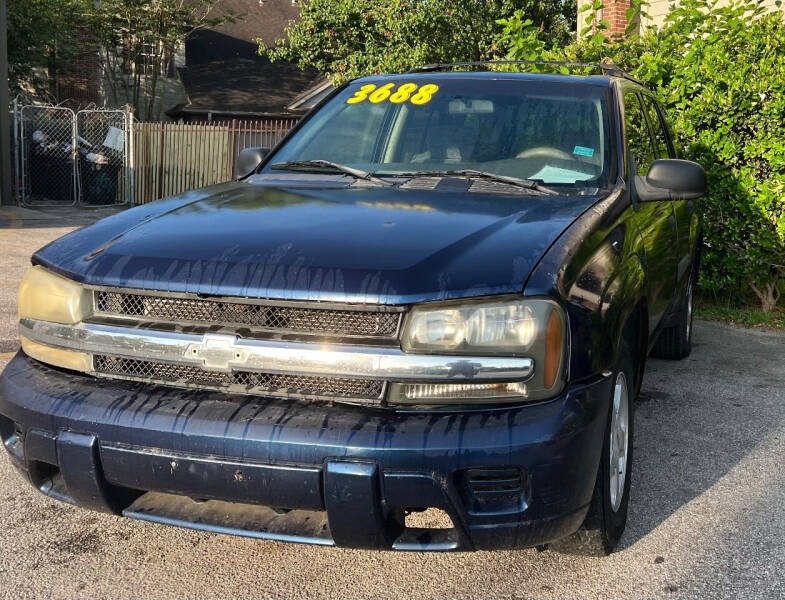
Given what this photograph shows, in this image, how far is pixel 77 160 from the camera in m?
17.9

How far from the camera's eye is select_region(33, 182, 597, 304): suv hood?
2588 millimetres

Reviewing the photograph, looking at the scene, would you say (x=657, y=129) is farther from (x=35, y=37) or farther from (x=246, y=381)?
(x=35, y=37)

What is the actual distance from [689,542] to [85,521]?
7.34 ft

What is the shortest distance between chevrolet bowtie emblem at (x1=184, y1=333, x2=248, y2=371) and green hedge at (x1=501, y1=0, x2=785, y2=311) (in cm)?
582

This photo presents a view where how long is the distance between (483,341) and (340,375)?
0.42 metres

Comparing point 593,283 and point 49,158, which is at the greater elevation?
point 593,283

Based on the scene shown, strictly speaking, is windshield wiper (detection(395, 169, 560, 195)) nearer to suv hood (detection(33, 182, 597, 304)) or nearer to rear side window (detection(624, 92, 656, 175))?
suv hood (detection(33, 182, 597, 304))

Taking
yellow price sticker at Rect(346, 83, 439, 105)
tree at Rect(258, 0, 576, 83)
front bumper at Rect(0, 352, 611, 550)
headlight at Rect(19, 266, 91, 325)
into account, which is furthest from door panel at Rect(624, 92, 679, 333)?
tree at Rect(258, 0, 576, 83)

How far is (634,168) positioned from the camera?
3955 millimetres

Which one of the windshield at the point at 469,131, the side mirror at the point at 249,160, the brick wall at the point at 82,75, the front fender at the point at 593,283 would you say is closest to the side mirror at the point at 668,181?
the windshield at the point at 469,131

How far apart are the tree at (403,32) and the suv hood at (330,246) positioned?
564 inches

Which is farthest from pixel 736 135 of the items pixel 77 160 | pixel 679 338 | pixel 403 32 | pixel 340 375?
pixel 77 160

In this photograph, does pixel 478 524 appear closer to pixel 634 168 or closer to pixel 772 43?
pixel 634 168

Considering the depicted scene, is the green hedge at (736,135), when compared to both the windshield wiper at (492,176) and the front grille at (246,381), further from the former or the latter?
the front grille at (246,381)
